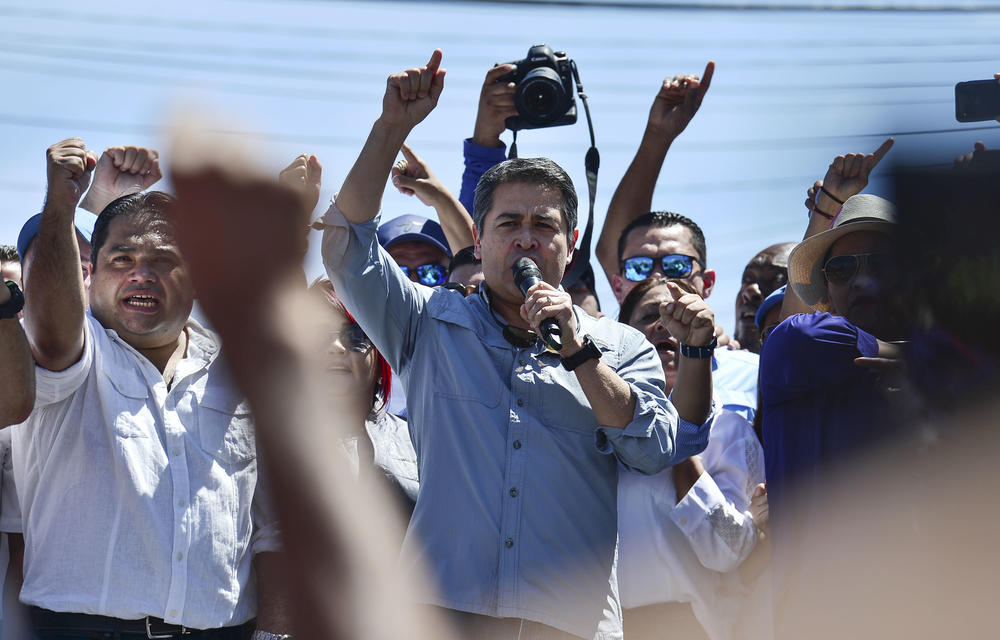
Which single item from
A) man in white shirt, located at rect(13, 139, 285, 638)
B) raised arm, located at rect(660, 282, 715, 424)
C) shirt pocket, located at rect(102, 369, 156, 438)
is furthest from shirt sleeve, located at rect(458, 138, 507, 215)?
shirt pocket, located at rect(102, 369, 156, 438)

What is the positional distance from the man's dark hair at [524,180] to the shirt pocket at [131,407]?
3.92 feet

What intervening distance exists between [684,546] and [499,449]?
985mm

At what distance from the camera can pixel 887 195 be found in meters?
1.27

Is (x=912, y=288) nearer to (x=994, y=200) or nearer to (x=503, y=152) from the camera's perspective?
(x=994, y=200)

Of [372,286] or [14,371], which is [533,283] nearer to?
[372,286]

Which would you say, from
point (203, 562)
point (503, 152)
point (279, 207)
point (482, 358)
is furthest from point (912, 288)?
point (503, 152)

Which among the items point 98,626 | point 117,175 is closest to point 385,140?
point 117,175

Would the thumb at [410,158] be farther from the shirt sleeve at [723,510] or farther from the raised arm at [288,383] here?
the raised arm at [288,383]

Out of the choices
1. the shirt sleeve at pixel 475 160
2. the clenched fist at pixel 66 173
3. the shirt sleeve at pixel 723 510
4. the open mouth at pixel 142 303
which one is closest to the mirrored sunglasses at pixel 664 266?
the shirt sleeve at pixel 475 160

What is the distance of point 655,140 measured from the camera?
5.30 metres

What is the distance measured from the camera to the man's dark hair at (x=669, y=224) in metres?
5.09

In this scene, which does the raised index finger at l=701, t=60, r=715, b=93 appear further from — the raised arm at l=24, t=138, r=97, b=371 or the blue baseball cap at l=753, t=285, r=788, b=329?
the raised arm at l=24, t=138, r=97, b=371

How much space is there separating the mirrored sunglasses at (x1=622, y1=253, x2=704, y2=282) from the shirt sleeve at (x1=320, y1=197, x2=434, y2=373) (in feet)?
5.82

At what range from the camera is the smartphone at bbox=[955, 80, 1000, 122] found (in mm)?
2189
